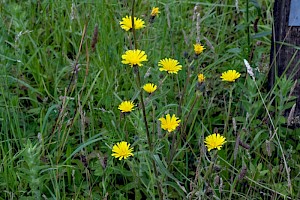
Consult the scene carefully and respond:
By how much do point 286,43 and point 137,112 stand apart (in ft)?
2.21

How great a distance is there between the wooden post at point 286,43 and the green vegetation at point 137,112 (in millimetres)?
72

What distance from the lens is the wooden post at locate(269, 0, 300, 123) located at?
218 cm

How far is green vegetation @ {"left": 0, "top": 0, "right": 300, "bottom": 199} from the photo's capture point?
185 centimetres

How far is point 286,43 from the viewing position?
2.19 metres

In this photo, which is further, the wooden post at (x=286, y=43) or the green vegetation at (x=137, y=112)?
the wooden post at (x=286, y=43)

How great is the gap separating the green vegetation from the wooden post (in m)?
0.07

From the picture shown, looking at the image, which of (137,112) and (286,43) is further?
(286,43)

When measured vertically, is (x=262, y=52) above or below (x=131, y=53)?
below

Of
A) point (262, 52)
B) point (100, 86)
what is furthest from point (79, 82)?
point (262, 52)

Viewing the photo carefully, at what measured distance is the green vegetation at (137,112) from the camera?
1849mm

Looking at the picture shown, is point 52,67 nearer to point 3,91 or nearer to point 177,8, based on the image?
point 3,91

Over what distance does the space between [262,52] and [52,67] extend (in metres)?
0.96

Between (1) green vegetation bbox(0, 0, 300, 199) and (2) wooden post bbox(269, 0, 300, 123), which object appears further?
(2) wooden post bbox(269, 0, 300, 123)

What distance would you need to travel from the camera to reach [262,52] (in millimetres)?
2609
